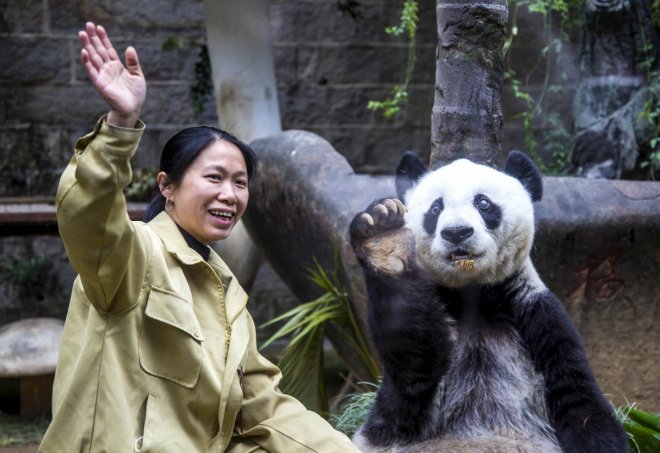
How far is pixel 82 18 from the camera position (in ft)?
24.9

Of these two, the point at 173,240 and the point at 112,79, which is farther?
the point at 173,240

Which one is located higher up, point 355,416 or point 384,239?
point 384,239

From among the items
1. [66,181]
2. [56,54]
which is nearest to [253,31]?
[56,54]

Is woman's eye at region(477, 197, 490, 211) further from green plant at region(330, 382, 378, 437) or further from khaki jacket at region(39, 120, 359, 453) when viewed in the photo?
green plant at region(330, 382, 378, 437)

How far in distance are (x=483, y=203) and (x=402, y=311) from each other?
1.35 ft

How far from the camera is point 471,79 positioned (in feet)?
11.7

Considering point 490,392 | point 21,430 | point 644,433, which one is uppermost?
point 490,392

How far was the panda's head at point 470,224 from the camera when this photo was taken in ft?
9.71

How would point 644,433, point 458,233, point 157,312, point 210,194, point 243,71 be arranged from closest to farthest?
point 157,312
point 458,233
point 210,194
point 644,433
point 243,71

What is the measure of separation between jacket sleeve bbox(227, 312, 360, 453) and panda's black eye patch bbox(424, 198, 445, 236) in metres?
0.65

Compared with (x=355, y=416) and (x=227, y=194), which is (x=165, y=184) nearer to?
(x=227, y=194)

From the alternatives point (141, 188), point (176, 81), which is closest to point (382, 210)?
point (141, 188)

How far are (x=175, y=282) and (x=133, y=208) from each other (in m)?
4.08

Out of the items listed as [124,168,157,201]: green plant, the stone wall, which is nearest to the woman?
[124,168,157,201]: green plant
